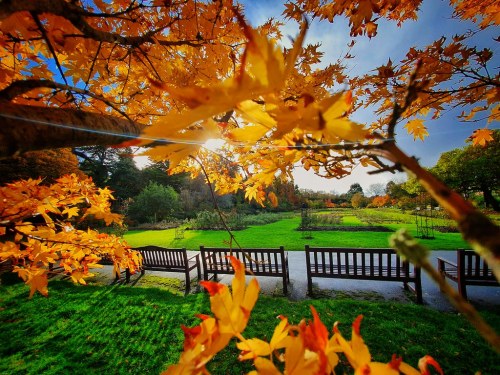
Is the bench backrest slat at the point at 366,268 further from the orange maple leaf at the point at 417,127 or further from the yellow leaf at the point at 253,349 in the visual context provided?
the yellow leaf at the point at 253,349

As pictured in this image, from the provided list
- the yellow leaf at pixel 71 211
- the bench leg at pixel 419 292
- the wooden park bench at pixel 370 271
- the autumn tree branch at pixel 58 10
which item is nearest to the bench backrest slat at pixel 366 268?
the wooden park bench at pixel 370 271

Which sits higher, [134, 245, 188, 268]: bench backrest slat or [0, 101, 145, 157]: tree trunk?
[0, 101, 145, 157]: tree trunk

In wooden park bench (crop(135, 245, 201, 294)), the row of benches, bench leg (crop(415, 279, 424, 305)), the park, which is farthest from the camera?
wooden park bench (crop(135, 245, 201, 294))

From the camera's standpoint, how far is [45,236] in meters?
1.93

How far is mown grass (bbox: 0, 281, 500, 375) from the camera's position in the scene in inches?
118

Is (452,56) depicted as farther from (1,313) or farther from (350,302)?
(1,313)

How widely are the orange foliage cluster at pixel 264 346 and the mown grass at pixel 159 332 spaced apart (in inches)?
111

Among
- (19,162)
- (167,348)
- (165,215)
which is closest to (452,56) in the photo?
(167,348)

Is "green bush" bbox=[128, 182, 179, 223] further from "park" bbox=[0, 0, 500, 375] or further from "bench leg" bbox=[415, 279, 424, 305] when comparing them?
"bench leg" bbox=[415, 279, 424, 305]

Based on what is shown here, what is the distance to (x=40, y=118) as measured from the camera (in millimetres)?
646

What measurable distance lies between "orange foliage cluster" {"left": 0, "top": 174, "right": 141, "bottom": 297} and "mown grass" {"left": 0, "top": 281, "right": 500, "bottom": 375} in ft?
5.23

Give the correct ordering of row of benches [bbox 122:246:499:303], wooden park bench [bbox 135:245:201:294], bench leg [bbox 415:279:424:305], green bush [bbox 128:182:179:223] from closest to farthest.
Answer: row of benches [bbox 122:246:499:303] → bench leg [bbox 415:279:424:305] → wooden park bench [bbox 135:245:201:294] → green bush [bbox 128:182:179:223]

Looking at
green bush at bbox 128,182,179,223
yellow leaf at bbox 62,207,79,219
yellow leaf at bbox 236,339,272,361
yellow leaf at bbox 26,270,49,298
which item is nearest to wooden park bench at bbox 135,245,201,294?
yellow leaf at bbox 62,207,79,219

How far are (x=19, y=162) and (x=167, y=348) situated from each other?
38.9 feet
